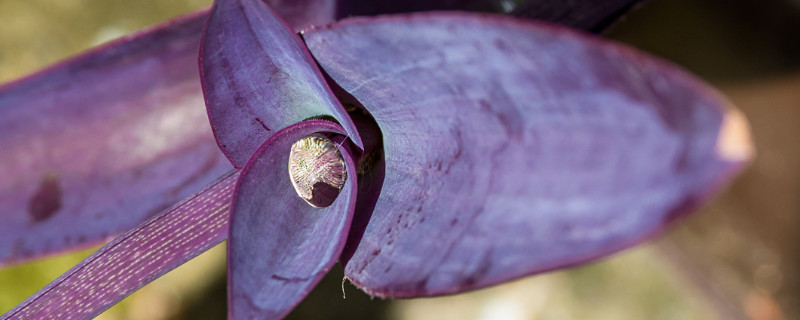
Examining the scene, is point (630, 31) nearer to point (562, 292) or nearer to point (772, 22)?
point (772, 22)

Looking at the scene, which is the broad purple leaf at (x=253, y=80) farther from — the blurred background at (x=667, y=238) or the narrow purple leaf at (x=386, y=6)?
the blurred background at (x=667, y=238)

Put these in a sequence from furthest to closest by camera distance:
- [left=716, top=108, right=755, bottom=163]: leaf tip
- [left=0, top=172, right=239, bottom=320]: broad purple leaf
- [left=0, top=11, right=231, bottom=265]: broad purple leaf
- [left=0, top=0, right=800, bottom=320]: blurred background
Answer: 1. [left=0, top=0, right=800, bottom=320]: blurred background
2. [left=0, top=11, right=231, bottom=265]: broad purple leaf
3. [left=0, top=172, right=239, bottom=320]: broad purple leaf
4. [left=716, top=108, right=755, bottom=163]: leaf tip

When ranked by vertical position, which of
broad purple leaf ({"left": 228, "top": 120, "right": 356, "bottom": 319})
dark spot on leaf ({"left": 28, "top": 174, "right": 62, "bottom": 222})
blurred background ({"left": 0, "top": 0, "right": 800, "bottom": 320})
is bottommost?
blurred background ({"left": 0, "top": 0, "right": 800, "bottom": 320})

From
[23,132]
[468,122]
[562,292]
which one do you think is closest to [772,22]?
[562,292]

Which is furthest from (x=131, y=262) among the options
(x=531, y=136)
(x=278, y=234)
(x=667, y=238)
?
(x=667, y=238)

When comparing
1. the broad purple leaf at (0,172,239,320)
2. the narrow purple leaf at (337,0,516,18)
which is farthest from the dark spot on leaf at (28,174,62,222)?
the narrow purple leaf at (337,0,516,18)

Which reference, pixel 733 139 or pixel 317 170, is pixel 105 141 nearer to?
pixel 317 170

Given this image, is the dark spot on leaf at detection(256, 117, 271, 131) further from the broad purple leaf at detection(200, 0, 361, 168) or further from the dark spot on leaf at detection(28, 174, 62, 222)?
the dark spot on leaf at detection(28, 174, 62, 222)
